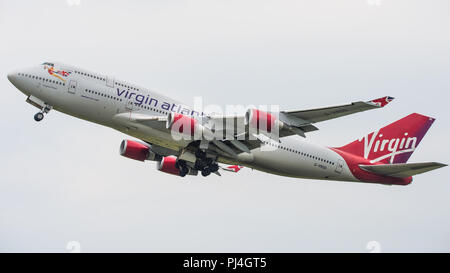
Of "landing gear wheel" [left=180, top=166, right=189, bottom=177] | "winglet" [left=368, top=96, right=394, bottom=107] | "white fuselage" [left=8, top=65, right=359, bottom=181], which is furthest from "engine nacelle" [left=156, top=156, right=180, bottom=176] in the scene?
"winglet" [left=368, top=96, right=394, bottom=107]

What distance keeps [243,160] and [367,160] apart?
29.4ft

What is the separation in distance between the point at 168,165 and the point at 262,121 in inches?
471

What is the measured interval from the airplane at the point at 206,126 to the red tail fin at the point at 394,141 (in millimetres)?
952

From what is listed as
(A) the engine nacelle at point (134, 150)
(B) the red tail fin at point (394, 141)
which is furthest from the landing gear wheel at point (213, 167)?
(B) the red tail fin at point (394, 141)

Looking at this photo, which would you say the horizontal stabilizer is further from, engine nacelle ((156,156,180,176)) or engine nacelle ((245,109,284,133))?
engine nacelle ((156,156,180,176))

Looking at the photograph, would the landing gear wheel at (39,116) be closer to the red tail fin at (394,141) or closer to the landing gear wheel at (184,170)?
the landing gear wheel at (184,170)

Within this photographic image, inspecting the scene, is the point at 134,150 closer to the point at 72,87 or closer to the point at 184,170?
the point at 184,170

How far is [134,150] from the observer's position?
46.1 meters

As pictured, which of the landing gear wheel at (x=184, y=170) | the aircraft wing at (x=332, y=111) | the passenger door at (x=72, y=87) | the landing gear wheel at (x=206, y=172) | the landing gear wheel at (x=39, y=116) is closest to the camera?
the aircraft wing at (x=332, y=111)

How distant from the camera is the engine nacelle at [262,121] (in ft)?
124

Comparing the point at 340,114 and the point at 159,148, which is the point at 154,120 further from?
the point at 340,114

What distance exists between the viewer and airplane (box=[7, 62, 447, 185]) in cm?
3819

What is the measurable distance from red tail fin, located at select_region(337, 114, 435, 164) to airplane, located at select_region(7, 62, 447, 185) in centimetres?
95

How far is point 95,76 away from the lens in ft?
131
